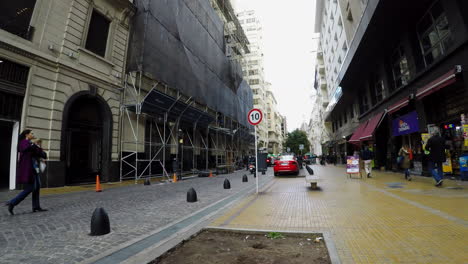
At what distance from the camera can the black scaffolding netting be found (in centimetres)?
1468

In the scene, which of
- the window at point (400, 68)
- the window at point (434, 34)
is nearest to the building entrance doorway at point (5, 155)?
the window at point (434, 34)

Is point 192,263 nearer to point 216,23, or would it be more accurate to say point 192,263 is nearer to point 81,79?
point 81,79

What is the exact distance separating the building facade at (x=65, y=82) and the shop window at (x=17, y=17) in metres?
0.03

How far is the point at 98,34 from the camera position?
13430mm

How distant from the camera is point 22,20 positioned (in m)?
9.98

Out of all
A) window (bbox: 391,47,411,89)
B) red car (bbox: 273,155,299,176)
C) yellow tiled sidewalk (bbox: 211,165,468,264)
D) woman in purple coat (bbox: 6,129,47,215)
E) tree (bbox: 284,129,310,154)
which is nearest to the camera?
yellow tiled sidewalk (bbox: 211,165,468,264)

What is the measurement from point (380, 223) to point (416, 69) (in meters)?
11.2

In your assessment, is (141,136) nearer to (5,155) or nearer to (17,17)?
(5,155)

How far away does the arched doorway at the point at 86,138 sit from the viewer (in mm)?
11727

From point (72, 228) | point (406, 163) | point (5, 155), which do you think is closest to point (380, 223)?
point (72, 228)

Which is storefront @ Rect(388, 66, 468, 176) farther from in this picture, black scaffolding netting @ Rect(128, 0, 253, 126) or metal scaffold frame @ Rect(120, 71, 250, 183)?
black scaffolding netting @ Rect(128, 0, 253, 126)

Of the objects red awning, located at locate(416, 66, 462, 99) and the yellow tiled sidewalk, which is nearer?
the yellow tiled sidewalk

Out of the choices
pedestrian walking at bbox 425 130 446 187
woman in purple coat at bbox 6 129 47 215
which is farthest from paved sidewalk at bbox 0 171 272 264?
pedestrian walking at bbox 425 130 446 187

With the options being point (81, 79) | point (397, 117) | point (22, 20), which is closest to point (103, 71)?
point (81, 79)
